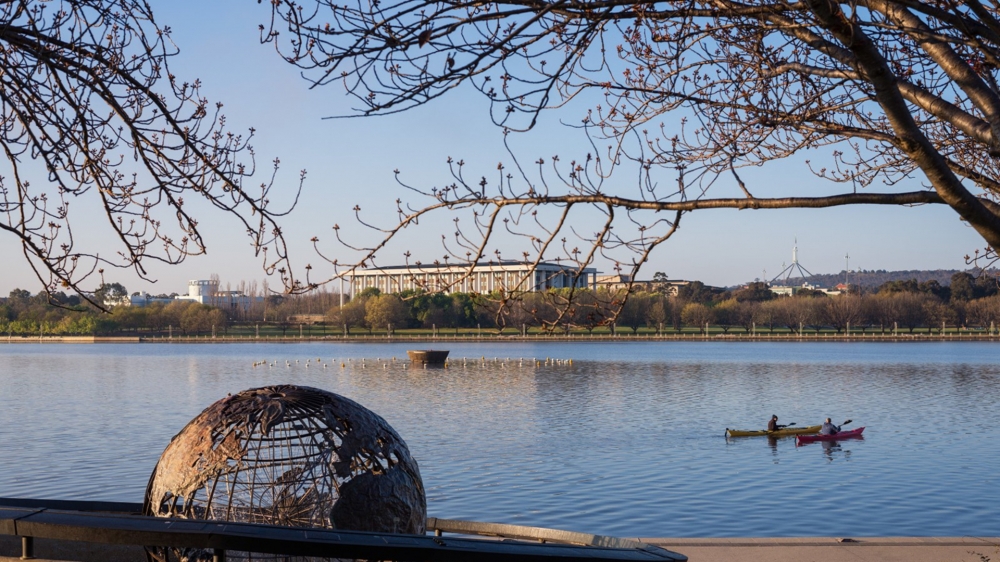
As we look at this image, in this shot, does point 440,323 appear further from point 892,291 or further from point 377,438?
point 377,438

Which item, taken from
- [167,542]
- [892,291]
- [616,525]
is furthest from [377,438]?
[892,291]

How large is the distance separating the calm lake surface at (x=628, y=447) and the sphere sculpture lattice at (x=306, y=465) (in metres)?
10.1

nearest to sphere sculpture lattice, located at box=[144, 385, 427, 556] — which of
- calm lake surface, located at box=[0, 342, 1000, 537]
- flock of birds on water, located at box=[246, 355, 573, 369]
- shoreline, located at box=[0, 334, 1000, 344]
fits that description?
calm lake surface, located at box=[0, 342, 1000, 537]

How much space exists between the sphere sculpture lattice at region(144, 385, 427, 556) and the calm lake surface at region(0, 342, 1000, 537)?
33.2ft

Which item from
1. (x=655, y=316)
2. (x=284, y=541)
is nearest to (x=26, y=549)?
(x=284, y=541)

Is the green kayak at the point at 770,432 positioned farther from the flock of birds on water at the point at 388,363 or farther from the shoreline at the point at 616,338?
the shoreline at the point at 616,338

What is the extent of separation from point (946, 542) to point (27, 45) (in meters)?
8.94

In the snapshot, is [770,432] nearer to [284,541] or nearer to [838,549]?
[838,549]

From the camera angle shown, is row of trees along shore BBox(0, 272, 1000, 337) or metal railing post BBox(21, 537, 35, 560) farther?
row of trees along shore BBox(0, 272, 1000, 337)

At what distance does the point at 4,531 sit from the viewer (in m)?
4.14

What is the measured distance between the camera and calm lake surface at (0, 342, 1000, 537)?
17.4 meters

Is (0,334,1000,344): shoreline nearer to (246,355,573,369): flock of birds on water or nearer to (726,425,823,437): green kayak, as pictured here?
(246,355,573,369): flock of birds on water

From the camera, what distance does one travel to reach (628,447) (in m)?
25.9

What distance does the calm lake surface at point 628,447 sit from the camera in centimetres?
1736
